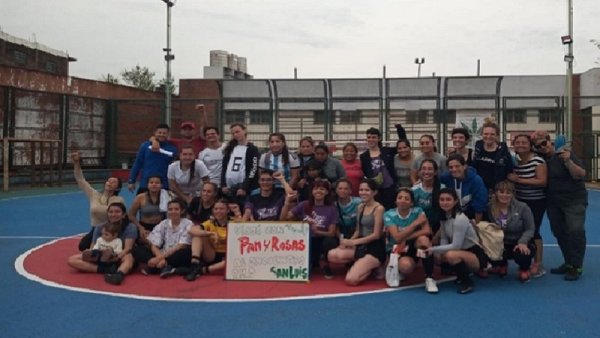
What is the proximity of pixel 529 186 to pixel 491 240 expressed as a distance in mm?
917

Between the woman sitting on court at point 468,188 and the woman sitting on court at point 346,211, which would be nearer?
the woman sitting on court at point 468,188

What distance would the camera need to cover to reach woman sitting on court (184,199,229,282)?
6.81 metres

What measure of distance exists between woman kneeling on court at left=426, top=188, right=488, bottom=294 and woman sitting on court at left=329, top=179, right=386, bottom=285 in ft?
2.08

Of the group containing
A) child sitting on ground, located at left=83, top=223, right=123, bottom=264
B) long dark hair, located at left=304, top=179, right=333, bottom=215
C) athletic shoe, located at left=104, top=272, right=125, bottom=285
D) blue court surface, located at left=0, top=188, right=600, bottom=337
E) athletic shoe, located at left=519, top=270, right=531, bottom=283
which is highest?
long dark hair, located at left=304, top=179, right=333, bottom=215

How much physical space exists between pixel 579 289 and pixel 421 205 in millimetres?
1841

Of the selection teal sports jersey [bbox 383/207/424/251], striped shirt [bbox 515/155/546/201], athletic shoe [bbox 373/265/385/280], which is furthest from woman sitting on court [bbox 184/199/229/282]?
Answer: striped shirt [bbox 515/155/546/201]

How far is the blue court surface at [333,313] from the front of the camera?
471cm

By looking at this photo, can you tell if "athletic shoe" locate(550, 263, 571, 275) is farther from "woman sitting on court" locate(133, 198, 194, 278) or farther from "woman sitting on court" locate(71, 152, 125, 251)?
"woman sitting on court" locate(71, 152, 125, 251)

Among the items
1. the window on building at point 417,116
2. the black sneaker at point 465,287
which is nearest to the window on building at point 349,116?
the window on building at point 417,116

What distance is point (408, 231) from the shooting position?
253 inches

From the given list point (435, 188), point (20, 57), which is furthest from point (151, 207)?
point (20, 57)

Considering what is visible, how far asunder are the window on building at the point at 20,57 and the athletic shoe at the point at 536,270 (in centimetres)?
3886

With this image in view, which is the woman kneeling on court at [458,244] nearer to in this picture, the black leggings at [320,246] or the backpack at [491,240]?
the backpack at [491,240]

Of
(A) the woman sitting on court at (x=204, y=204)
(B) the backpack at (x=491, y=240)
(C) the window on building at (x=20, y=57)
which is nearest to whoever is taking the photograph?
(B) the backpack at (x=491, y=240)
